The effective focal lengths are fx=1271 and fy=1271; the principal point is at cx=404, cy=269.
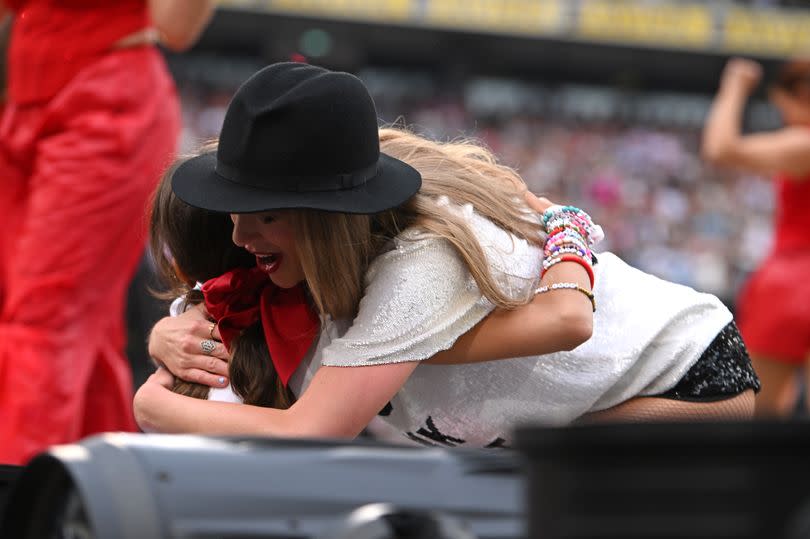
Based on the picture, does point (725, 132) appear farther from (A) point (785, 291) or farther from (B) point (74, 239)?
(B) point (74, 239)

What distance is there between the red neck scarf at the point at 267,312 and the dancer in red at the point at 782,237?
2.88 metres

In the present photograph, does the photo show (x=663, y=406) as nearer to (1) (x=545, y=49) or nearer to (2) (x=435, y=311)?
(2) (x=435, y=311)

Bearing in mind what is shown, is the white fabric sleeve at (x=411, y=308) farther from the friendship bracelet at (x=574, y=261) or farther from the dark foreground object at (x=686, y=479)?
the dark foreground object at (x=686, y=479)

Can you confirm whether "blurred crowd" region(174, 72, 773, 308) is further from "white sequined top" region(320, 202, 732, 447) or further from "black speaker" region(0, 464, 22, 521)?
"black speaker" region(0, 464, 22, 521)

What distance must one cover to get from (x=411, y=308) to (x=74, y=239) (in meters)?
1.21

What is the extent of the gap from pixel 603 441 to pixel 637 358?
110 centimetres

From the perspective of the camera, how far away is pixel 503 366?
1.89m

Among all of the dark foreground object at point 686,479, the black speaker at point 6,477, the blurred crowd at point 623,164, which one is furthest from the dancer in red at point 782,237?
the blurred crowd at point 623,164

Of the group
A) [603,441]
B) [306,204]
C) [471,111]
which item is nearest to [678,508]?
[603,441]

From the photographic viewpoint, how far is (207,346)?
1.96 m

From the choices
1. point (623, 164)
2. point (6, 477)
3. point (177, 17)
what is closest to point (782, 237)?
point (177, 17)

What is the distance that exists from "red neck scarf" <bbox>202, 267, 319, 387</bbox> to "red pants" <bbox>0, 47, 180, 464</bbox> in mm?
804

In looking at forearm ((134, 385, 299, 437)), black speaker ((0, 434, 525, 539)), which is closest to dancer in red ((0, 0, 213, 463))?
forearm ((134, 385, 299, 437))

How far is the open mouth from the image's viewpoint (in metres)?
1.76
